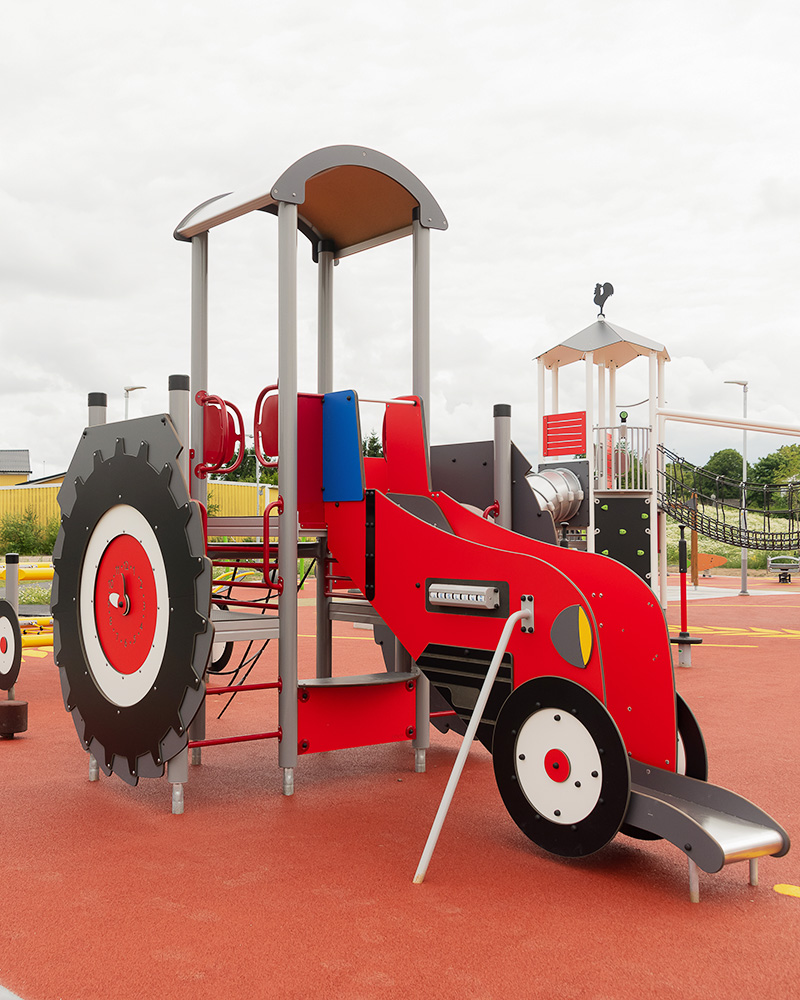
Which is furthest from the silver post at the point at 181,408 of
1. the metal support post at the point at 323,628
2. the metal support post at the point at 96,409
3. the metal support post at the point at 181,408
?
the metal support post at the point at 323,628

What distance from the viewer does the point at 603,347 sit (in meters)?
15.0

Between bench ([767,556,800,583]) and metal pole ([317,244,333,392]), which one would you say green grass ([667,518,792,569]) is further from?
metal pole ([317,244,333,392])

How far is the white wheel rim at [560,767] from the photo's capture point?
3773 millimetres

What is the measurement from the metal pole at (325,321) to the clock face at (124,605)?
1.99m

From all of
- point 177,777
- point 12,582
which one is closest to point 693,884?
point 177,777

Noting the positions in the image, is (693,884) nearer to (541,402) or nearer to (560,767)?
(560,767)

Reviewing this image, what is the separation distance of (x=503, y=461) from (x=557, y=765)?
2565 millimetres

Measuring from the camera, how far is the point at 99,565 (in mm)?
5254

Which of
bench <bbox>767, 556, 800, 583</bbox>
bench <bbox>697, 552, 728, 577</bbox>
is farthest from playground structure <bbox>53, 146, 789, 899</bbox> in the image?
bench <bbox>767, 556, 800, 583</bbox>

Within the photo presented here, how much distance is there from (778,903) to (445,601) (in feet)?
6.16

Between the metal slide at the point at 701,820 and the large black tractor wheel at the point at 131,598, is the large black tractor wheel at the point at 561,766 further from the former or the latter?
the large black tractor wheel at the point at 131,598

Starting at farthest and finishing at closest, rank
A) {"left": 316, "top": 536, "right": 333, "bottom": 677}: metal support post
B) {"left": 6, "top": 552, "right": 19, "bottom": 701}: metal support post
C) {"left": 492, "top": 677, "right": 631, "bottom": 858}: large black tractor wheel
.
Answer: {"left": 6, "top": 552, "right": 19, "bottom": 701}: metal support post < {"left": 316, "top": 536, "right": 333, "bottom": 677}: metal support post < {"left": 492, "top": 677, "right": 631, "bottom": 858}: large black tractor wheel

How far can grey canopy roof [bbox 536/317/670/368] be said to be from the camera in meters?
15.0

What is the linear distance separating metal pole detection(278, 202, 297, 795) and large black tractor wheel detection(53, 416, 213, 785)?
0.59m
